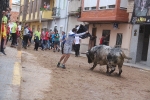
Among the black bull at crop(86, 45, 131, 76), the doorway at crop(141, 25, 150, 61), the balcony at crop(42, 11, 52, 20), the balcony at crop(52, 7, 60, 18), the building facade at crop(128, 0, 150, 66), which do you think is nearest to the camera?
the black bull at crop(86, 45, 131, 76)

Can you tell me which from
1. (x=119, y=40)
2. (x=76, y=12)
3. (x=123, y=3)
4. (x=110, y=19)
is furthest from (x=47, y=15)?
(x=123, y=3)

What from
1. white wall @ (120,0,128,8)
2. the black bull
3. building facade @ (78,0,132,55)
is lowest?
the black bull

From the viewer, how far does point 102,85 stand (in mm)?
9336

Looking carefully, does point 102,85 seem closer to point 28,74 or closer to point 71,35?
point 28,74

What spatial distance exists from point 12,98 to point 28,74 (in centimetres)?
364

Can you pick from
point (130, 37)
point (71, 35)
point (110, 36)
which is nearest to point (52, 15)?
point (110, 36)

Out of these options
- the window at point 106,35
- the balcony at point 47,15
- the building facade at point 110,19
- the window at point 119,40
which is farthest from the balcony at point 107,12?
the balcony at point 47,15

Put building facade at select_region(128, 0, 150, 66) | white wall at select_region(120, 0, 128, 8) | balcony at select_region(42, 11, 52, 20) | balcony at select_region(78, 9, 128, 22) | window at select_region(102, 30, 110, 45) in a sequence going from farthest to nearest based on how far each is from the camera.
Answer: balcony at select_region(42, 11, 52, 20), window at select_region(102, 30, 110, 45), white wall at select_region(120, 0, 128, 8), balcony at select_region(78, 9, 128, 22), building facade at select_region(128, 0, 150, 66)

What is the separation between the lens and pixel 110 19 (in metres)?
23.0

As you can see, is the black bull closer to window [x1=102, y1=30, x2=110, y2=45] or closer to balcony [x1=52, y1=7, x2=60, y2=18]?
window [x1=102, y1=30, x2=110, y2=45]

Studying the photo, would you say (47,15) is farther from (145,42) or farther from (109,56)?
(109,56)

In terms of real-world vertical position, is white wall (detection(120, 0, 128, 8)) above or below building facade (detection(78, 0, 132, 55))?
above

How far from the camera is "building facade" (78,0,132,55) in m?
22.6

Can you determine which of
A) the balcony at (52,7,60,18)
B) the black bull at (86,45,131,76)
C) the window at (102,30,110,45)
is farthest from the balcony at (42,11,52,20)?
the black bull at (86,45,131,76)
